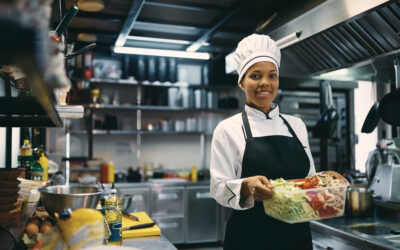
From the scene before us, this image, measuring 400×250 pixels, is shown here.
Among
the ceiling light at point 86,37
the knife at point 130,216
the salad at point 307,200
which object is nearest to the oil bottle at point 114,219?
the knife at point 130,216

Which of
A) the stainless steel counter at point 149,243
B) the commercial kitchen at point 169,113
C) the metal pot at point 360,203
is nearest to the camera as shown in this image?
the commercial kitchen at point 169,113

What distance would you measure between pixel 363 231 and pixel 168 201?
3233 millimetres

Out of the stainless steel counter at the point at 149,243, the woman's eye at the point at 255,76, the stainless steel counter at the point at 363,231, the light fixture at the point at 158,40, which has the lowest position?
the stainless steel counter at the point at 363,231

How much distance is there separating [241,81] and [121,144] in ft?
13.3

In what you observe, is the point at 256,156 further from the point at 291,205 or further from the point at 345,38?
the point at 345,38

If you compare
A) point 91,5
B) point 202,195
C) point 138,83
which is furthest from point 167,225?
point 91,5

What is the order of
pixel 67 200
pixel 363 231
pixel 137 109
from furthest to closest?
pixel 137 109
pixel 363 231
pixel 67 200

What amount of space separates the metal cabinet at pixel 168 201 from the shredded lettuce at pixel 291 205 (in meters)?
3.71

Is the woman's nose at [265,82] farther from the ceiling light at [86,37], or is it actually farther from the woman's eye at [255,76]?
the ceiling light at [86,37]

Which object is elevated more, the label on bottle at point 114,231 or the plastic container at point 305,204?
the plastic container at point 305,204

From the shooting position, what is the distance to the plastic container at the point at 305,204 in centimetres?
136

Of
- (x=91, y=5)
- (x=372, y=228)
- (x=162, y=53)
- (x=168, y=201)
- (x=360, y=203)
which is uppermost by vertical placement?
(x=91, y=5)

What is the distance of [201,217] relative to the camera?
512 centimetres

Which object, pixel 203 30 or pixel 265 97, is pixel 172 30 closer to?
pixel 203 30
